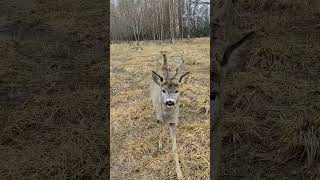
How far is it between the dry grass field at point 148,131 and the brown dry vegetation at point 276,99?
250 mm

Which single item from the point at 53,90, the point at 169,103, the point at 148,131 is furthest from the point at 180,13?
the point at 169,103

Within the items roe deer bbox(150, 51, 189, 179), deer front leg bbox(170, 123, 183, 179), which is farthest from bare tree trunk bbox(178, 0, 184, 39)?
deer front leg bbox(170, 123, 183, 179)

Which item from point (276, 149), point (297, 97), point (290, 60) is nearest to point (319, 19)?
point (290, 60)

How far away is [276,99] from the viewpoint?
4637 mm

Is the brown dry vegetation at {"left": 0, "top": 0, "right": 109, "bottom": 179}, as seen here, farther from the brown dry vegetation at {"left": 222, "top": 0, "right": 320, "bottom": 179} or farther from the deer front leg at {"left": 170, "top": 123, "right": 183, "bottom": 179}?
the brown dry vegetation at {"left": 222, "top": 0, "right": 320, "bottom": 179}

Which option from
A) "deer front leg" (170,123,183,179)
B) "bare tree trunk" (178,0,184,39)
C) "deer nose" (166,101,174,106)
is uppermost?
"bare tree trunk" (178,0,184,39)

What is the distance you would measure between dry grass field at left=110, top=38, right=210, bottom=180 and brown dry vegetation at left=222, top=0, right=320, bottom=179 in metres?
0.25

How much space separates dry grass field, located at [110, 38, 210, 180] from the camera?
11.1 ft

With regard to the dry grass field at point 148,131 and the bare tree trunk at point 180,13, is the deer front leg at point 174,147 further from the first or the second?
the bare tree trunk at point 180,13

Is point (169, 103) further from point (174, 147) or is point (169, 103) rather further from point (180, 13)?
point (180, 13)

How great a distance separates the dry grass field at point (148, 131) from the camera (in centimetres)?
338

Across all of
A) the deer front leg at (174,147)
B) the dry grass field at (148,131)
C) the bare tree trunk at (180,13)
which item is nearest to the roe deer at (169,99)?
the deer front leg at (174,147)

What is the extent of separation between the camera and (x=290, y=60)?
5.64m

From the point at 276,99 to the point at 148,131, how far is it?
4.91 feet
